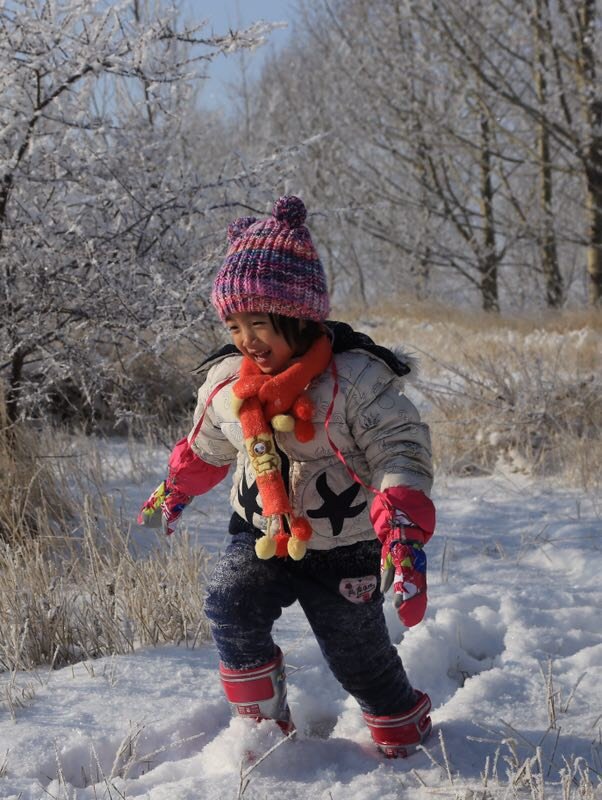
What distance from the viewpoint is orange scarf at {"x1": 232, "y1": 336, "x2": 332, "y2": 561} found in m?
1.87

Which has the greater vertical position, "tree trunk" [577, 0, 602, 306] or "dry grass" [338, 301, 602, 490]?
"tree trunk" [577, 0, 602, 306]

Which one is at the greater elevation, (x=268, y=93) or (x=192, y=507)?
(x=268, y=93)

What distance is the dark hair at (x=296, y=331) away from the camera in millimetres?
1959

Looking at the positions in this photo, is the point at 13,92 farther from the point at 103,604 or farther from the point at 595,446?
the point at 595,446

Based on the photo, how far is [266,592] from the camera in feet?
6.55

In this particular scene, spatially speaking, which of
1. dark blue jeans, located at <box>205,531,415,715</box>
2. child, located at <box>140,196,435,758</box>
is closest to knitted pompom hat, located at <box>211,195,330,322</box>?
child, located at <box>140,196,435,758</box>

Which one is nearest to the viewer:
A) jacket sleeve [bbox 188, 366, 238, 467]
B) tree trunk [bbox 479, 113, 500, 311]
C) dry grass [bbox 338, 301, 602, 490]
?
jacket sleeve [bbox 188, 366, 238, 467]

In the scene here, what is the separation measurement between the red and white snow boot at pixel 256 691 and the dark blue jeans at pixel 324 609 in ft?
0.07

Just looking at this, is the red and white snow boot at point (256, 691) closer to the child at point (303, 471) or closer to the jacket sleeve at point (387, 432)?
the child at point (303, 471)

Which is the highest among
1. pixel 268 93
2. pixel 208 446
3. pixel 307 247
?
pixel 268 93

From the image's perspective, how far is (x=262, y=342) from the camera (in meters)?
1.95

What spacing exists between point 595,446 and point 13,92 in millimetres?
3462

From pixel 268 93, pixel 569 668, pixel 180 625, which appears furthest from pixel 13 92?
pixel 268 93

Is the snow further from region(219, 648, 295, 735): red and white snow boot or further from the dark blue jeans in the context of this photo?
the dark blue jeans
